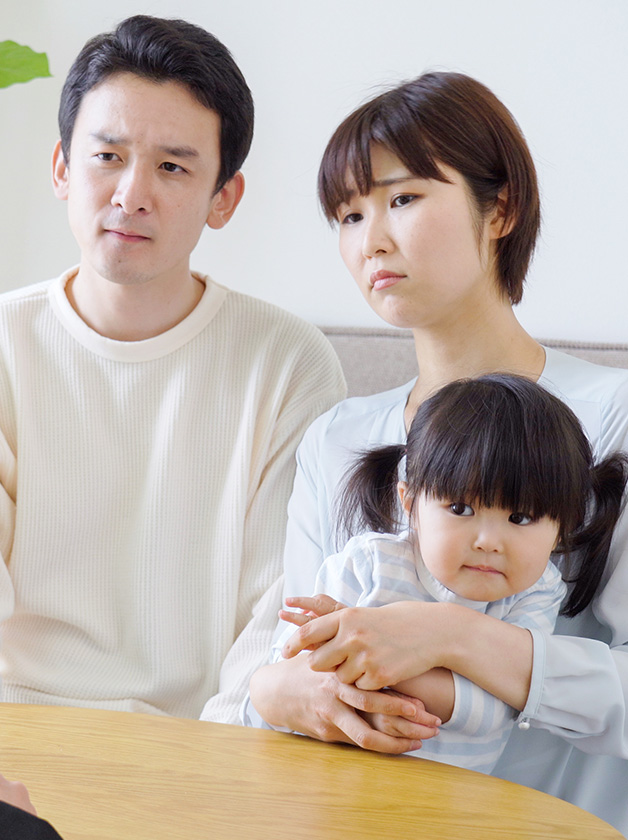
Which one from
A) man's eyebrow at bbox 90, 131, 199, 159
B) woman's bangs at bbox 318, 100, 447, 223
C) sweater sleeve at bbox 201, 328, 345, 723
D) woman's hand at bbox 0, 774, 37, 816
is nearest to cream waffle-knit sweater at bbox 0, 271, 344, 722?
sweater sleeve at bbox 201, 328, 345, 723

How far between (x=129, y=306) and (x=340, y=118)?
840mm

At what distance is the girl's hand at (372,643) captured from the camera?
857 mm

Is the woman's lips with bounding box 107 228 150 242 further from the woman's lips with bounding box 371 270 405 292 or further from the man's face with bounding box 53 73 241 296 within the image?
the woman's lips with bounding box 371 270 405 292

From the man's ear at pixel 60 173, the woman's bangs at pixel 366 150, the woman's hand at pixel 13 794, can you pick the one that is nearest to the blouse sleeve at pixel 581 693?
the woman's hand at pixel 13 794

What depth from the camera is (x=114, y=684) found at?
4.69ft

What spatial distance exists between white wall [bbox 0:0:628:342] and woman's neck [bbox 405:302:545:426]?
629mm

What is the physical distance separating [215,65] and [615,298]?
3.01ft

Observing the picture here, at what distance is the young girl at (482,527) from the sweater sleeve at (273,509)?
389 millimetres

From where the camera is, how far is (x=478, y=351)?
4.04 feet

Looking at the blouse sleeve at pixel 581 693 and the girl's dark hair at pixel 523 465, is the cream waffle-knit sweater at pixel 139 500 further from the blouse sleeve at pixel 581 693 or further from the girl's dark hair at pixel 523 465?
the blouse sleeve at pixel 581 693

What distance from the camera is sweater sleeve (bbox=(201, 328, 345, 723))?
141 cm

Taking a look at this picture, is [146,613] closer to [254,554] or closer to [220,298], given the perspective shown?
[254,554]

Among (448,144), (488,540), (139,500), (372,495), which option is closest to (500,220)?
(448,144)

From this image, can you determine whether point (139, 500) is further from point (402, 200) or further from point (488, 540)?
point (488, 540)
